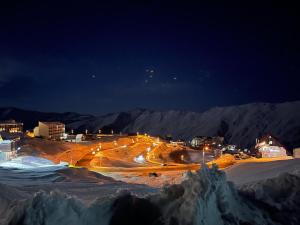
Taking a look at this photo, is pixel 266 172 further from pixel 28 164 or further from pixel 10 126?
pixel 10 126

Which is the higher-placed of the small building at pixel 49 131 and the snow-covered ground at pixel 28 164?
the small building at pixel 49 131

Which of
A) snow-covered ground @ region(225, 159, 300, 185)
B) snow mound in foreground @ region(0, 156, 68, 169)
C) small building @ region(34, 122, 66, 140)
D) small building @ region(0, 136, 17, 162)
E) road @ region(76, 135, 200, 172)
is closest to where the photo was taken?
snow-covered ground @ region(225, 159, 300, 185)

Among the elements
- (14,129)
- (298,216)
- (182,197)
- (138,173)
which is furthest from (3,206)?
(14,129)

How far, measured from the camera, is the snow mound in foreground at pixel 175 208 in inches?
342

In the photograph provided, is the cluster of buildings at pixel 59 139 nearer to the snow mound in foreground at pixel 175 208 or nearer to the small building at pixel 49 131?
the small building at pixel 49 131

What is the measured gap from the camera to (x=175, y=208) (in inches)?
356

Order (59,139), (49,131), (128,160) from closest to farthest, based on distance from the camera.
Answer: (128,160)
(59,139)
(49,131)

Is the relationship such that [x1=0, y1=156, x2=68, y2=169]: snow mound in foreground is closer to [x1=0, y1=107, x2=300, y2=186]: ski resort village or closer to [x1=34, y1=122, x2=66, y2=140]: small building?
[x1=0, y1=107, x2=300, y2=186]: ski resort village

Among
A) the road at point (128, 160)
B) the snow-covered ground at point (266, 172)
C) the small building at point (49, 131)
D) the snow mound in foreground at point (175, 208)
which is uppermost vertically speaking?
the small building at point (49, 131)

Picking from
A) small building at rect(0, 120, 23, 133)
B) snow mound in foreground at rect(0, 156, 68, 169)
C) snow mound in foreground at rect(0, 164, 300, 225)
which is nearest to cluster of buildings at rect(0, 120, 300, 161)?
small building at rect(0, 120, 23, 133)

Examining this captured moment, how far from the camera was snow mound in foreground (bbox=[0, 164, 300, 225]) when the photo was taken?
28.5 feet

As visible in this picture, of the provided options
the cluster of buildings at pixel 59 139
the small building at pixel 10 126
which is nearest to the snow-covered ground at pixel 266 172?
the cluster of buildings at pixel 59 139

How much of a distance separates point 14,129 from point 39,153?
45.8 metres

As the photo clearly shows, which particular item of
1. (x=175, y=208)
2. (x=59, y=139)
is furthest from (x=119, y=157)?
(x=175, y=208)
